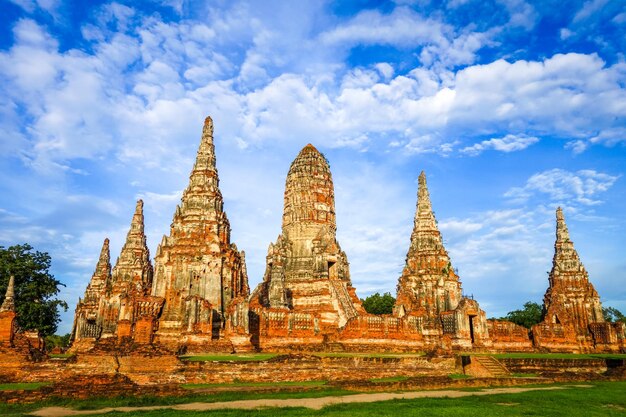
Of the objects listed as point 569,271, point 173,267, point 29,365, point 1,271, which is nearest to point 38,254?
point 1,271

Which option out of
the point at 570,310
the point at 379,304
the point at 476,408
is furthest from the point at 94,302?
the point at 570,310

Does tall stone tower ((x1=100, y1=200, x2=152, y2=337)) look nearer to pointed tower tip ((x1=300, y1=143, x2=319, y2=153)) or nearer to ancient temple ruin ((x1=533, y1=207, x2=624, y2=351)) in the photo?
pointed tower tip ((x1=300, y1=143, x2=319, y2=153))

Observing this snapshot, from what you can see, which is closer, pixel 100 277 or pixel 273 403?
pixel 273 403

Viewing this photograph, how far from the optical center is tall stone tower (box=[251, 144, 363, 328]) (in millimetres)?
35938

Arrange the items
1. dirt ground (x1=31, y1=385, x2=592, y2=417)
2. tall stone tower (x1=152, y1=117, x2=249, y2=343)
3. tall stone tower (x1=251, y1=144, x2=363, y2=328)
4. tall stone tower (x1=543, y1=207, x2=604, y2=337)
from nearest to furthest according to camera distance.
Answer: dirt ground (x1=31, y1=385, x2=592, y2=417) < tall stone tower (x1=152, y1=117, x2=249, y2=343) < tall stone tower (x1=251, y1=144, x2=363, y2=328) < tall stone tower (x1=543, y1=207, x2=604, y2=337)

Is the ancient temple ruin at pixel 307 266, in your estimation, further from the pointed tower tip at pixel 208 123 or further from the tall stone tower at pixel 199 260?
the pointed tower tip at pixel 208 123

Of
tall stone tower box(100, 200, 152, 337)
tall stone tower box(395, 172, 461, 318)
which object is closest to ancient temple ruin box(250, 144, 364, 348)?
tall stone tower box(395, 172, 461, 318)

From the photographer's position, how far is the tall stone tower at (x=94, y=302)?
1617 inches

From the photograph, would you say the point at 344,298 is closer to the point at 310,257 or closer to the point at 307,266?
the point at 307,266

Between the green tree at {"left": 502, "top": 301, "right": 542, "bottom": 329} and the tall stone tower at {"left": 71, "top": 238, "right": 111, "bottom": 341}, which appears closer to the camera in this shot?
the tall stone tower at {"left": 71, "top": 238, "right": 111, "bottom": 341}

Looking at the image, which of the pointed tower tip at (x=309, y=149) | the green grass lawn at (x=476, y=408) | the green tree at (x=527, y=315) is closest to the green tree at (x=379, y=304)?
the green tree at (x=527, y=315)

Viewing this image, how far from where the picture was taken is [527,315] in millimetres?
70688

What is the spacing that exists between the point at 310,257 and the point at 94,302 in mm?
22535

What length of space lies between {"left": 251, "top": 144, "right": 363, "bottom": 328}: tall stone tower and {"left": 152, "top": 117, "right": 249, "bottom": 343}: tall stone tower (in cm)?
279
